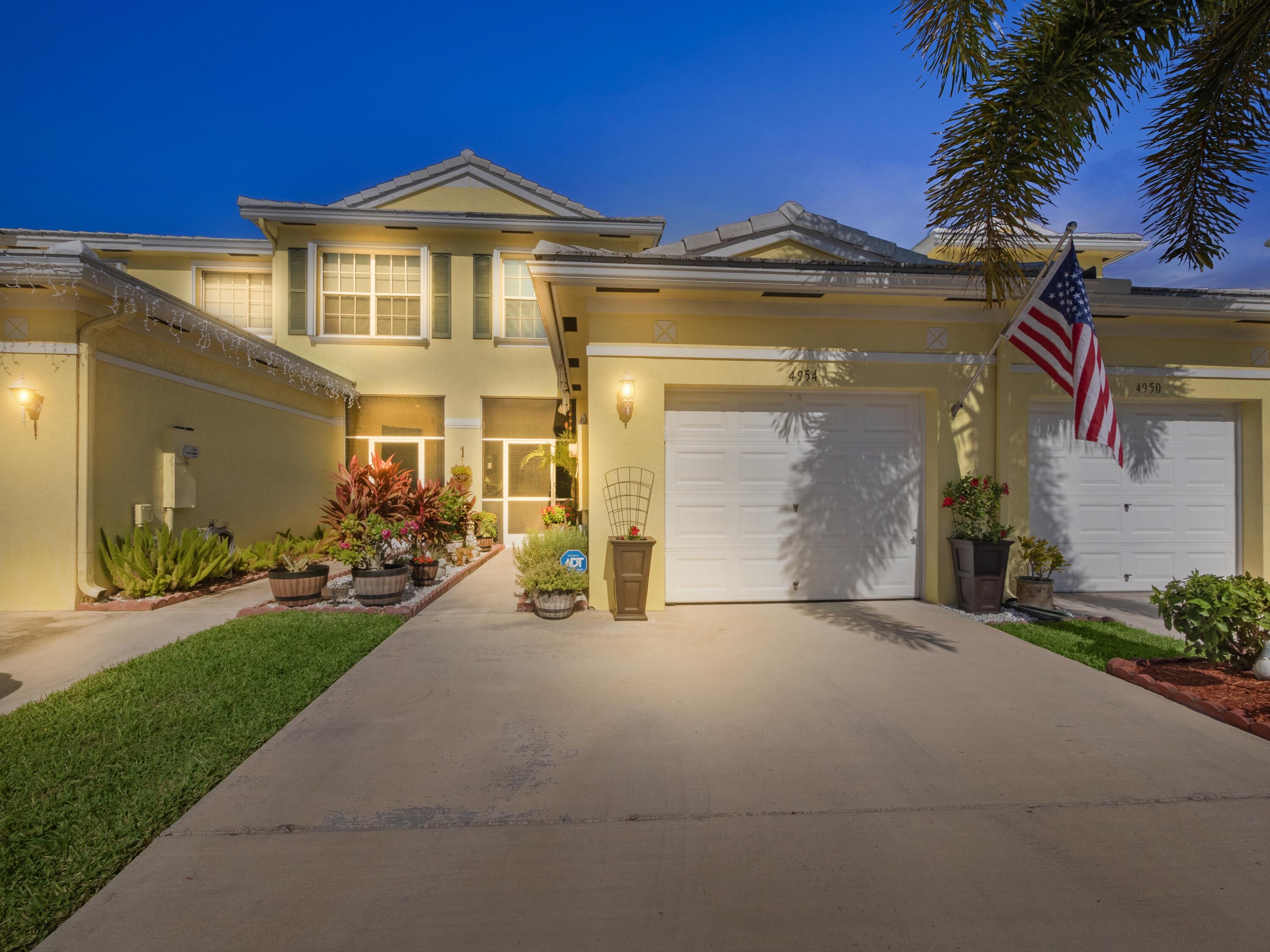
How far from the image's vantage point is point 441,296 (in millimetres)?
13867

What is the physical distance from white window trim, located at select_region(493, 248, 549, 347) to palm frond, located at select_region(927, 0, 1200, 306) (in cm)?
984

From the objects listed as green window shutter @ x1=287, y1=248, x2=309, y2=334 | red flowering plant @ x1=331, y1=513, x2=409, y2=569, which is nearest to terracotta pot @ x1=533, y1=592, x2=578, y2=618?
red flowering plant @ x1=331, y1=513, x2=409, y2=569

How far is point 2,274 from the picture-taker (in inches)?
244

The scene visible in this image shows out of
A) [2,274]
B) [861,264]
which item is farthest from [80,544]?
[861,264]

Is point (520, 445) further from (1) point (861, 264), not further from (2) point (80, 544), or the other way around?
(1) point (861, 264)

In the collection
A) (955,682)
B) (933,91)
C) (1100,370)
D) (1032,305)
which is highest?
(933,91)

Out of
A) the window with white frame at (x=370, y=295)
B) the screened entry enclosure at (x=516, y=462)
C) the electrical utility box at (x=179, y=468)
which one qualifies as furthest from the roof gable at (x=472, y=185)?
the electrical utility box at (x=179, y=468)

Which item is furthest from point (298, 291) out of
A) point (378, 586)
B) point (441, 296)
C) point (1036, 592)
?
point (1036, 592)

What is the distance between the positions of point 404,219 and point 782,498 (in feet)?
34.9

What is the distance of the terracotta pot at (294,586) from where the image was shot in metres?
6.95

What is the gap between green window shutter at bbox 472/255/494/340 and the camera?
13.9m

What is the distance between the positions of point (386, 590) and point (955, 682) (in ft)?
18.5

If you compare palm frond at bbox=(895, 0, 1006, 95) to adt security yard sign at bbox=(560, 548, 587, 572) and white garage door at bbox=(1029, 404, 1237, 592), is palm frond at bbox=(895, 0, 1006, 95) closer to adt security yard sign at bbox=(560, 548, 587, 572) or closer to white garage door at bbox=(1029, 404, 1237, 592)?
white garage door at bbox=(1029, 404, 1237, 592)

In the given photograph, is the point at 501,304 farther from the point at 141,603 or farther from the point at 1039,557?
the point at 1039,557
